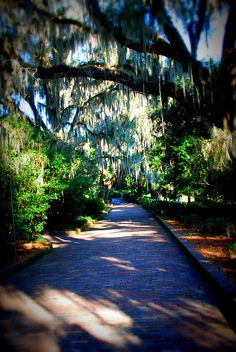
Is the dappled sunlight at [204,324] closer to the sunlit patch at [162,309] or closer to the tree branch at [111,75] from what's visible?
the sunlit patch at [162,309]

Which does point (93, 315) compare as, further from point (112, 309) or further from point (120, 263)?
point (120, 263)

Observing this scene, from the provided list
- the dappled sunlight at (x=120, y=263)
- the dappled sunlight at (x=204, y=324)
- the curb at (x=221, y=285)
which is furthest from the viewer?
the dappled sunlight at (x=120, y=263)

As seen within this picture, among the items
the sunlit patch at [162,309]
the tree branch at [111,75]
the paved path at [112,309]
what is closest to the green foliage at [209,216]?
the paved path at [112,309]

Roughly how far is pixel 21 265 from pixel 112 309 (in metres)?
3.69

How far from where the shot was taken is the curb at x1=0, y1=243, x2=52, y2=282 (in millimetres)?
6230

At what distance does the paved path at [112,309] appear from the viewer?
10.8ft

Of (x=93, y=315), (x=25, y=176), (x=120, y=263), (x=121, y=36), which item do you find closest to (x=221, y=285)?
(x=93, y=315)

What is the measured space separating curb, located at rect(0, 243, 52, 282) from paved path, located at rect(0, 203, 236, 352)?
19 centimetres

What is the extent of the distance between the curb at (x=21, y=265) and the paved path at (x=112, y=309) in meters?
0.19

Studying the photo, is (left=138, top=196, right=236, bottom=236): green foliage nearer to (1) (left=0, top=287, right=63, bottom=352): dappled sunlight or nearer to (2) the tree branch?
(2) the tree branch

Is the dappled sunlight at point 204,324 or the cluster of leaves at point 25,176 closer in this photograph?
the dappled sunlight at point 204,324

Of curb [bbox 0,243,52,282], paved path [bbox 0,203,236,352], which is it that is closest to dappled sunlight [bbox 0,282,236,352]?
paved path [bbox 0,203,236,352]

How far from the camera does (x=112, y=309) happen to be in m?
4.28

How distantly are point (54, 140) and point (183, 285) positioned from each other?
1067cm
